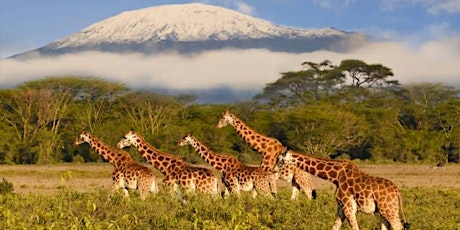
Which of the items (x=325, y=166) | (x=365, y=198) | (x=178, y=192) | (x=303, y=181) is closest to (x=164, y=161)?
(x=178, y=192)

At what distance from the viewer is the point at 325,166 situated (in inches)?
479

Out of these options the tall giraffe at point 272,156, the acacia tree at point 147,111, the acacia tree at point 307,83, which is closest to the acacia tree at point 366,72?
the acacia tree at point 307,83

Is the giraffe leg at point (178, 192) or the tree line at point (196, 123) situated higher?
the giraffe leg at point (178, 192)

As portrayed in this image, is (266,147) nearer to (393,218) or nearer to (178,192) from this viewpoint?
(178,192)

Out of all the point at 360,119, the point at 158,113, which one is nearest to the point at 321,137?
the point at 360,119

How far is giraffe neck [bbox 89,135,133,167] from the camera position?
16078mm

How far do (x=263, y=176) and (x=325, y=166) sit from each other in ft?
10.9

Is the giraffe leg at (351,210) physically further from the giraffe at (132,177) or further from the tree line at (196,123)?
the tree line at (196,123)

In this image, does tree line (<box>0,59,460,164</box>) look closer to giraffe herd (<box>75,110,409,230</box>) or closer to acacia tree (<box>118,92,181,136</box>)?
acacia tree (<box>118,92,181,136</box>)

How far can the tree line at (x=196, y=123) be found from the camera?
5344cm

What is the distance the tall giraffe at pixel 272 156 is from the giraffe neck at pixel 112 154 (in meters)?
2.89

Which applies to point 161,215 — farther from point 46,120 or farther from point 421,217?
point 46,120

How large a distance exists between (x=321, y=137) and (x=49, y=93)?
20816 mm

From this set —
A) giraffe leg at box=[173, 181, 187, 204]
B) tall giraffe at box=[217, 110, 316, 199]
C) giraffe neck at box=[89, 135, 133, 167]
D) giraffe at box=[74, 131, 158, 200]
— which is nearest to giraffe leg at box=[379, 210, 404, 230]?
tall giraffe at box=[217, 110, 316, 199]
